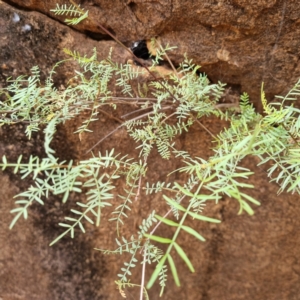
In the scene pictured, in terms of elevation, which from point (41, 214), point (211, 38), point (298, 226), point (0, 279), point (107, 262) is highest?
point (211, 38)

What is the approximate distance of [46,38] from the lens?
972 mm

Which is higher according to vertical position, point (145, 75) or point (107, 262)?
point (145, 75)

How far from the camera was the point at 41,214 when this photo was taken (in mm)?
1152

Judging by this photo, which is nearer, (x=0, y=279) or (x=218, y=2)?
(x=218, y=2)

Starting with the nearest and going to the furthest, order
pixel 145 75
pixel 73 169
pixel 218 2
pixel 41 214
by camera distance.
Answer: pixel 73 169, pixel 218 2, pixel 145 75, pixel 41 214

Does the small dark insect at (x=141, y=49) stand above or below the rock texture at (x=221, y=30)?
below

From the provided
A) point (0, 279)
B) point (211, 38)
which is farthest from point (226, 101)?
point (0, 279)

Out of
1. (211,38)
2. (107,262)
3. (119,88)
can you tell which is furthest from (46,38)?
(107,262)

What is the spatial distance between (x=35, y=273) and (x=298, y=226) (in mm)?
826

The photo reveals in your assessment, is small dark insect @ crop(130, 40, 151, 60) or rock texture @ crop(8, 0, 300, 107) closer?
rock texture @ crop(8, 0, 300, 107)

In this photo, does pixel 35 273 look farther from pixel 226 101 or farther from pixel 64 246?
pixel 226 101

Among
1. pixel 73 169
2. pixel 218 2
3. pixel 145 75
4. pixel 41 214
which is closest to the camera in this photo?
pixel 73 169

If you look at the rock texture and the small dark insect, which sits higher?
the rock texture

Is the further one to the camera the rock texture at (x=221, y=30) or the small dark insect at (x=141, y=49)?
the small dark insect at (x=141, y=49)
